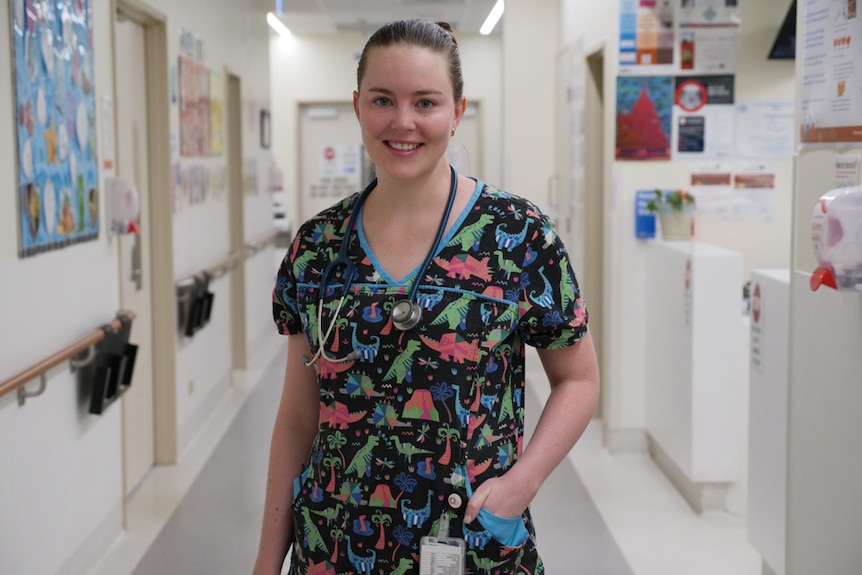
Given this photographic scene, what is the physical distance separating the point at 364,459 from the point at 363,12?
892 centimetres

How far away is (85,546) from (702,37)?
11.9 ft

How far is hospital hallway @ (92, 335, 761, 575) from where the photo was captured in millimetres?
4055

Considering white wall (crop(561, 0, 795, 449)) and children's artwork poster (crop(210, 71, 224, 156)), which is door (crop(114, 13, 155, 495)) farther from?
white wall (crop(561, 0, 795, 449))

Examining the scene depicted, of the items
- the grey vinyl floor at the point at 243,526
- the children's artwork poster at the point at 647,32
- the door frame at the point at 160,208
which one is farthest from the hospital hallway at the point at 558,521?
the children's artwork poster at the point at 647,32

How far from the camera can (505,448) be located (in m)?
1.58

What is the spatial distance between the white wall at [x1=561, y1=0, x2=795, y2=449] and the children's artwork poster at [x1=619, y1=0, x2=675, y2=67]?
0.05m

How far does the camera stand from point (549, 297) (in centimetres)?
A: 158

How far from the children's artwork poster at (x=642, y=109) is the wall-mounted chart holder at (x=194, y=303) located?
91.8 inches

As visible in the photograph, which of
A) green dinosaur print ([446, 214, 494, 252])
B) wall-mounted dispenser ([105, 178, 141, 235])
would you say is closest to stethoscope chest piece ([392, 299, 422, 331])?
green dinosaur print ([446, 214, 494, 252])

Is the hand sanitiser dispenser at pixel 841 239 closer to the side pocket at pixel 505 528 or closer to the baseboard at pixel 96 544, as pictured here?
the side pocket at pixel 505 528

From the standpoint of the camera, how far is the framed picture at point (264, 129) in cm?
879

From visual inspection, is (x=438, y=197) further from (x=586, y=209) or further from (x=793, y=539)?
(x=586, y=209)

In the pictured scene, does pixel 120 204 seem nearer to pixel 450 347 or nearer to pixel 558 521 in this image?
pixel 558 521

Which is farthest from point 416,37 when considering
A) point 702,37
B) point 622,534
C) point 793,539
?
point 702,37
